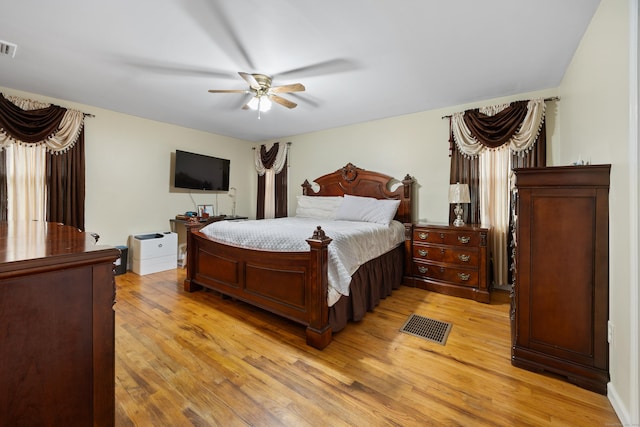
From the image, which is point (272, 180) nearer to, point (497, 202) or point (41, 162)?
point (41, 162)

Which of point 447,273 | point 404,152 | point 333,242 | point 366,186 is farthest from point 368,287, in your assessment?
point 404,152

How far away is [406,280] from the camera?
137 inches

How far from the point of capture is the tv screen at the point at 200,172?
450 cm

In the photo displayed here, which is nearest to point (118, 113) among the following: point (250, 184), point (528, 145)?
point (250, 184)

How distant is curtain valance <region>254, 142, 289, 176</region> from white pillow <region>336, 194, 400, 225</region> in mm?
1907

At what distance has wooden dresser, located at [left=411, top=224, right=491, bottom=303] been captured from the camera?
2.99 meters

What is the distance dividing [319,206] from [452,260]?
2.10 m

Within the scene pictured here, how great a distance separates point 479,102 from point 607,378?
9.95ft

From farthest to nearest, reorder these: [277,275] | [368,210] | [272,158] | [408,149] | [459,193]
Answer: [272,158] → [408,149] → [368,210] → [459,193] → [277,275]

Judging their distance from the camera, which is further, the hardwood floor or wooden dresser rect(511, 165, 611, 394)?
wooden dresser rect(511, 165, 611, 394)

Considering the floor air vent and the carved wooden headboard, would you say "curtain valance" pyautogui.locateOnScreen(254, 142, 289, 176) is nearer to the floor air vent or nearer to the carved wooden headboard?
the carved wooden headboard

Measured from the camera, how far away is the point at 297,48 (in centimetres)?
226

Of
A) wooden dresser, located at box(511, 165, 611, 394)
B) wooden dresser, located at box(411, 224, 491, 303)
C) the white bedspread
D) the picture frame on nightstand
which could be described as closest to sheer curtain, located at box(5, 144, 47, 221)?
the picture frame on nightstand

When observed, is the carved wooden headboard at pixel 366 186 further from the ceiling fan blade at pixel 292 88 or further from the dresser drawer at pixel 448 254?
the ceiling fan blade at pixel 292 88
